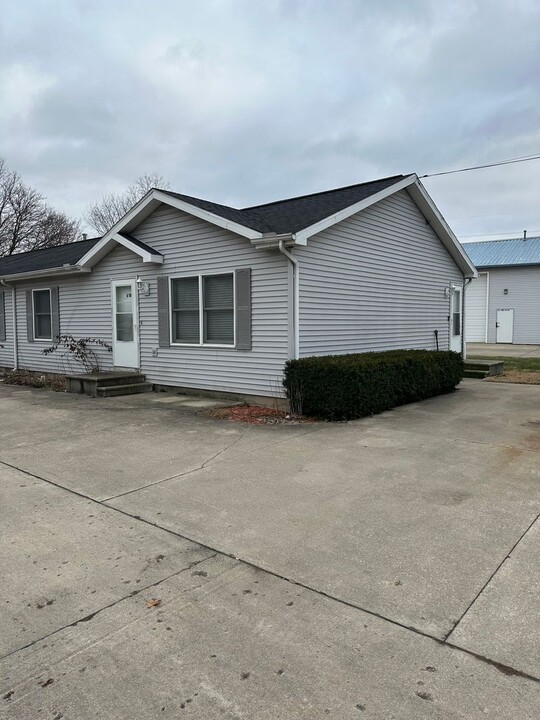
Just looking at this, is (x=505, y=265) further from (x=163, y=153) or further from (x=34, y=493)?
(x=34, y=493)

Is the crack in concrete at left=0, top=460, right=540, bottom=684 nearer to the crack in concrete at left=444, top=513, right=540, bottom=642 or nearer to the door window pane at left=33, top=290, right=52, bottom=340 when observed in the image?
the crack in concrete at left=444, top=513, right=540, bottom=642

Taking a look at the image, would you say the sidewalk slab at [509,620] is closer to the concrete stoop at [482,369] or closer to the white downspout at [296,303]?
the white downspout at [296,303]

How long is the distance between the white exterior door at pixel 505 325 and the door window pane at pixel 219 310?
2072 cm

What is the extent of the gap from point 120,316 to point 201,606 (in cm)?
933

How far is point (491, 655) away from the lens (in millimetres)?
→ 2223

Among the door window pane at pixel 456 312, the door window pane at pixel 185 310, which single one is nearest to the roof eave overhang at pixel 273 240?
the door window pane at pixel 185 310

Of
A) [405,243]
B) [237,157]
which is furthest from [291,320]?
[237,157]

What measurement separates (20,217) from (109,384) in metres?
29.8

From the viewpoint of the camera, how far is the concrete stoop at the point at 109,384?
10000 mm

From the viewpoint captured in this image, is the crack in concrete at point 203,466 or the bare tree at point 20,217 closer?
the crack in concrete at point 203,466

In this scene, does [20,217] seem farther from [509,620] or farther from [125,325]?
[509,620]

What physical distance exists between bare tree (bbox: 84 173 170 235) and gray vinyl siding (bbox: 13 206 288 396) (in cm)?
2304

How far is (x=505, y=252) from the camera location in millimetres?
26469

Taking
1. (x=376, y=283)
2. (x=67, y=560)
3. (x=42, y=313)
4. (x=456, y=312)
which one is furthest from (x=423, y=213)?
(x=67, y=560)
